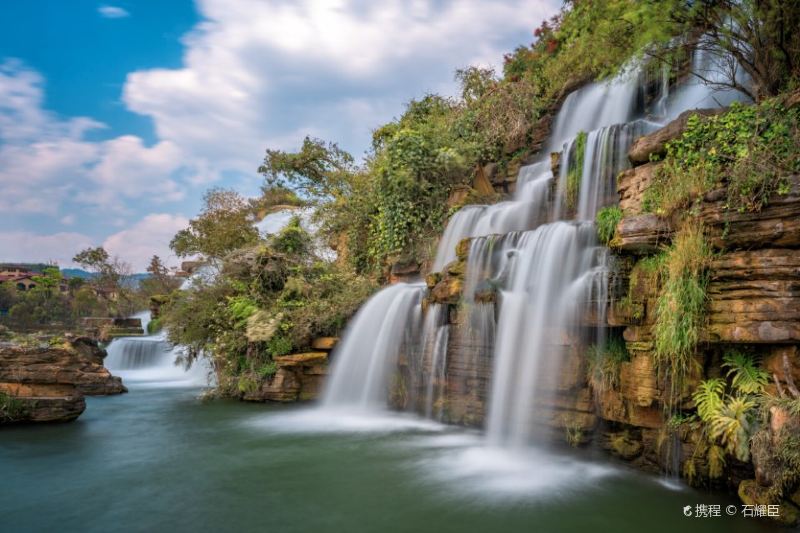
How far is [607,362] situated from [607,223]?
1.98m

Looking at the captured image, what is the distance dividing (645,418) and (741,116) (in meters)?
4.09

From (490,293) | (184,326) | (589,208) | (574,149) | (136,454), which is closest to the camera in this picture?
(136,454)

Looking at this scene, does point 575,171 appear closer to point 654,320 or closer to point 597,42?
point 597,42

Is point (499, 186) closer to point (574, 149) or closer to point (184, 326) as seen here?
point (574, 149)

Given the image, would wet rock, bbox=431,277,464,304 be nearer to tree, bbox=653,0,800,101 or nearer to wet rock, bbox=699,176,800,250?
wet rock, bbox=699,176,800,250

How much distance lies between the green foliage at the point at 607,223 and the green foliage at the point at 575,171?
3136mm

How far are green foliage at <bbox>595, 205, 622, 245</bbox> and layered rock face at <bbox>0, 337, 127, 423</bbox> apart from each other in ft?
29.9

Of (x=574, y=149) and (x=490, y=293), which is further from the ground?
(x=574, y=149)

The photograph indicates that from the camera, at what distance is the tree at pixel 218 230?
70.2 feet

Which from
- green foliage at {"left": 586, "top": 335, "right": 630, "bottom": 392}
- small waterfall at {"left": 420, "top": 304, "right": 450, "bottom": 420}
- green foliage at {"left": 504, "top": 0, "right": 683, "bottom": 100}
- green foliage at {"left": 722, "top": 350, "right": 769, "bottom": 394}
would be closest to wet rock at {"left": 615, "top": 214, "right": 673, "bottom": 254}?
green foliage at {"left": 586, "top": 335, "right": 630, "bottom": 392}

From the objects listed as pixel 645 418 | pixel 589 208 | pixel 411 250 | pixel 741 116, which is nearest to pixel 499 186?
pixel 411 250

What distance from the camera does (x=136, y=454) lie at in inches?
288

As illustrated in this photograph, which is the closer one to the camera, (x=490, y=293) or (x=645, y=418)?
(x=645, y=418)

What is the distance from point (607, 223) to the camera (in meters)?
7.06
